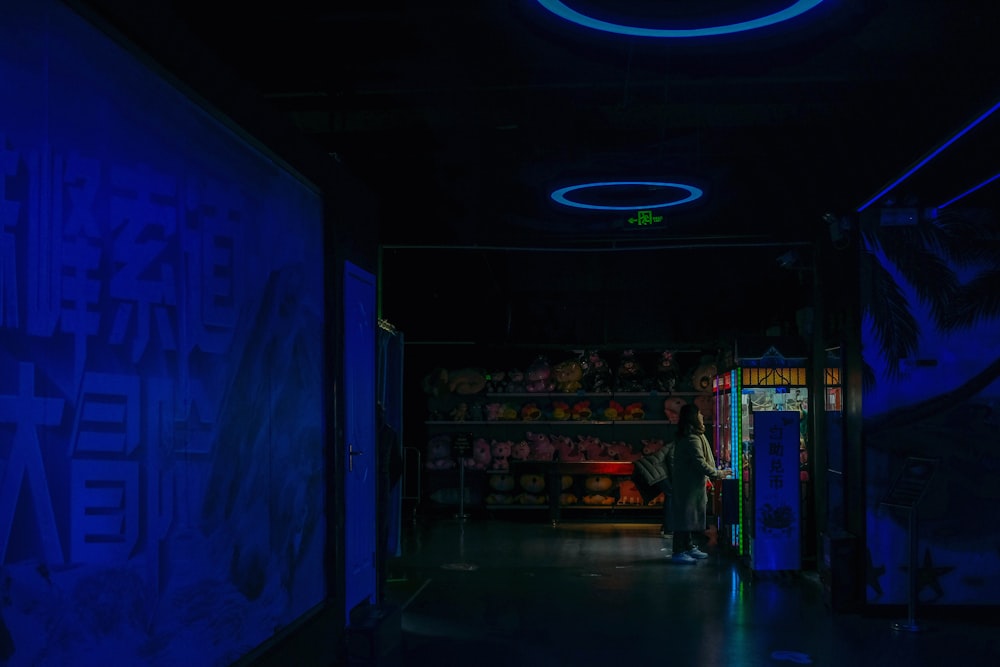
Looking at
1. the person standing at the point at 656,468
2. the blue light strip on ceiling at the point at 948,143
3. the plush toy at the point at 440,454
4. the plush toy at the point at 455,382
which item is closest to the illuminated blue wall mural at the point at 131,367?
the blue light strip on ceiling at the point at 948,143

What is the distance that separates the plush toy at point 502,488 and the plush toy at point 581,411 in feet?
4.51

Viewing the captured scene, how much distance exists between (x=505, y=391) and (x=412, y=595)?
7327mm

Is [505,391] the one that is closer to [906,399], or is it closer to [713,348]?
[713,348]

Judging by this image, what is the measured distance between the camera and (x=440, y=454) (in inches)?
636

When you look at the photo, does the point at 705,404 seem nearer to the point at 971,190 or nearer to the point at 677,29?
the point at 971,190

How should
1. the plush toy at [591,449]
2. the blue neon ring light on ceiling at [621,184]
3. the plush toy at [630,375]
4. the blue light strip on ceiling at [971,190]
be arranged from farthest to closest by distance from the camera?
1. the plush toy at [591,449]
2. the plush toy at [630,375]
3. the blue neon ring light on ceiling at [621,184]
4. the blue light strip on ceiling at [971,190]

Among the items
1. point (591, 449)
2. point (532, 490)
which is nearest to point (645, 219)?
point (591, 449)

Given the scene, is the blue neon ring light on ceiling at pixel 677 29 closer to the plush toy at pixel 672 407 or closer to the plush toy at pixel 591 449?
the plush toy at pixel 672 407

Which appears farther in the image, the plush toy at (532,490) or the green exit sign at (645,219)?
the plush toy at (532,490)

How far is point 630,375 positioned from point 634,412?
590 millimetres

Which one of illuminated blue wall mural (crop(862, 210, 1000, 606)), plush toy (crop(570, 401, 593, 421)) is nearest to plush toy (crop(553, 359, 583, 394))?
plush toy (crop(570, 401, 593, 421))

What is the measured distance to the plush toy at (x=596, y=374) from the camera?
1597 centimetres

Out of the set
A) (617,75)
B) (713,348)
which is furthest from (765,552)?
(713,348)

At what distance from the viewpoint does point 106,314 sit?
11.8 feet
